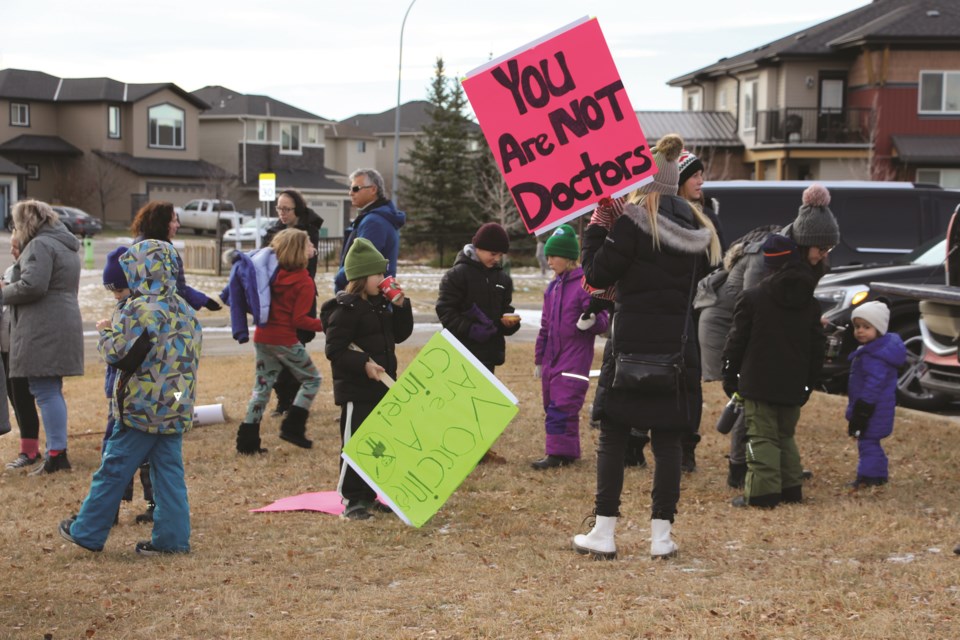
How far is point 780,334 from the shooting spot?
737 cm

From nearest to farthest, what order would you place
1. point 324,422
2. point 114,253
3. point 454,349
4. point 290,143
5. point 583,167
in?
point 583,167 → point 454,349 → point 114,253 → point 324,422 → point 290,143

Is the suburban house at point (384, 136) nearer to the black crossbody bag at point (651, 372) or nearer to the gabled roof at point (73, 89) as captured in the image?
the gabled roof at point (73, 89)

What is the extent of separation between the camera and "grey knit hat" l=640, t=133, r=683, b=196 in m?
6.02

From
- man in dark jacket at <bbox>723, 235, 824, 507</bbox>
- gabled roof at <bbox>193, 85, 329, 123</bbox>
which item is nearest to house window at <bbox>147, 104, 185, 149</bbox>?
gabled roof at <bbox>193, 85, 329, 123</bbox>

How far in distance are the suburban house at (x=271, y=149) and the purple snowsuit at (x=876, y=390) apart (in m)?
61.3

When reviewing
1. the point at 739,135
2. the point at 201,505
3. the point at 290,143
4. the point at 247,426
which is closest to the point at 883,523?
the point at 201,505

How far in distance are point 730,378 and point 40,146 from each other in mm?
64674

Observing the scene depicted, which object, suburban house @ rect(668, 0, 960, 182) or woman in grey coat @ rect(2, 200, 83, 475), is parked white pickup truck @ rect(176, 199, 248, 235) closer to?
suburban house @ rect(668, 0, 960, 182)

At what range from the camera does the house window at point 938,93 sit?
4431 cm

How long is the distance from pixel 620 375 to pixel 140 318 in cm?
247

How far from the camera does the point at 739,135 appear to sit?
160 feet

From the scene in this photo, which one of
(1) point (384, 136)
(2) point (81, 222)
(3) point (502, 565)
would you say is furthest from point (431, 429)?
(1) point (384, 136)

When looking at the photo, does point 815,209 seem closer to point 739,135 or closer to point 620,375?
point 620,375

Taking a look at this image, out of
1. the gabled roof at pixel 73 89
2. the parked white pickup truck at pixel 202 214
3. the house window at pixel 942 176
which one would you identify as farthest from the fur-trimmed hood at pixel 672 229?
the gabled roof at pixel 73 89
